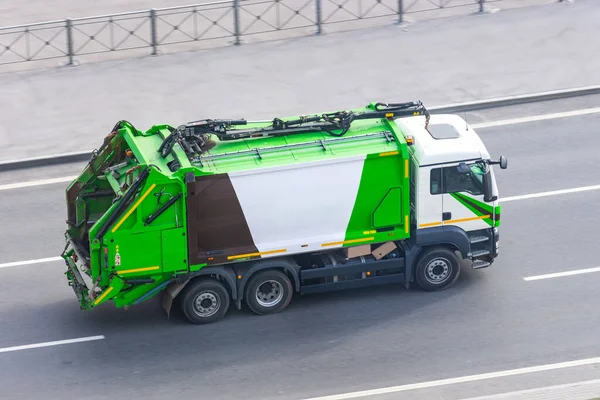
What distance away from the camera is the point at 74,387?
16.2 meters

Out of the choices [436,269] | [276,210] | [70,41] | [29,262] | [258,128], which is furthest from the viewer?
[70,41]

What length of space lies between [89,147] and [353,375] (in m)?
9.60

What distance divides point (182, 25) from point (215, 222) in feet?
40.6

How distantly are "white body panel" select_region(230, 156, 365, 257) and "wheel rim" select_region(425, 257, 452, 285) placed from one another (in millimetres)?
1733

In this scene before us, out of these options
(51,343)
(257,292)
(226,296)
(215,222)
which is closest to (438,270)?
(257,292)

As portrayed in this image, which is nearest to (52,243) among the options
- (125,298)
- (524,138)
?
(125,298)

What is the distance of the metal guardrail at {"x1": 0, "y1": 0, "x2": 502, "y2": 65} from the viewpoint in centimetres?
2731

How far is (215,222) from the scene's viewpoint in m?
16.9

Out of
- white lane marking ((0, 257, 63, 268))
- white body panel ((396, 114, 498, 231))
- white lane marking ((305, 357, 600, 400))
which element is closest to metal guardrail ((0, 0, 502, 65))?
white lane marking ((0, 257, 63, 268))

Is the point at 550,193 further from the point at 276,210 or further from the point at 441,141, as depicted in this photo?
the point at 276,210

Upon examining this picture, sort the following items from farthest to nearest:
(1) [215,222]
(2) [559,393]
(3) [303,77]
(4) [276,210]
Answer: (3) [303,77]
(4) [276,210]
(1) [215,222]
(2) [559,393]

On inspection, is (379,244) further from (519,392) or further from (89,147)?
(89,147)

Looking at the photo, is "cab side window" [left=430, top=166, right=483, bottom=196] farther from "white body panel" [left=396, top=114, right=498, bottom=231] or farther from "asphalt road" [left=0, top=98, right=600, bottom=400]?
"asphalt road" [left=0, top=98, right=600, bottom=400]

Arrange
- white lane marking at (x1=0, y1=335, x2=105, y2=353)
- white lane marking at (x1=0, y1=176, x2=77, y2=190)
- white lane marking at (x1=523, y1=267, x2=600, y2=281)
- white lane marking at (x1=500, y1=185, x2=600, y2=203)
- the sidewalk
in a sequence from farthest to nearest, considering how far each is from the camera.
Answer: the sidewalk, white lane marking at (x1=0, y1=176, x2=77, y2=190), white lane marking at (x1=500, y1=185, x2=600, y2=203), white lane marking at (x1=523, y1=267, x2=600, y2=281), white lane marking at (x1=0, y1=335, x2=105, y2=353)
